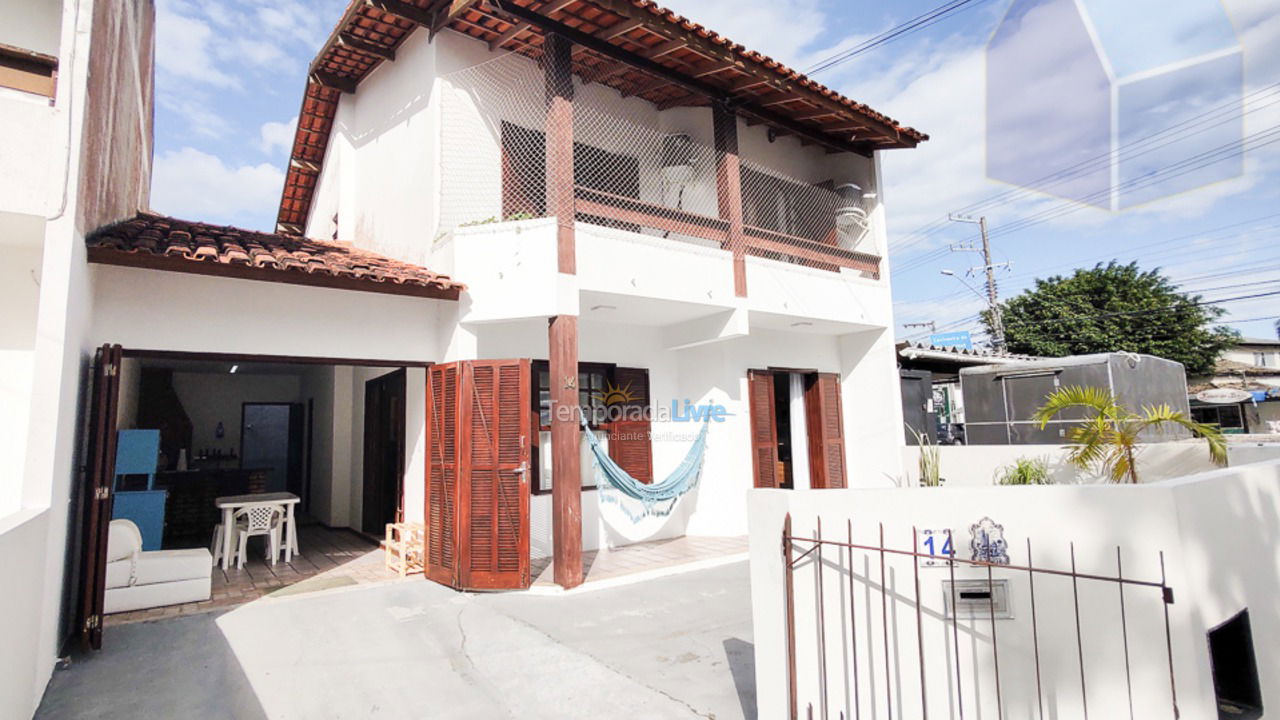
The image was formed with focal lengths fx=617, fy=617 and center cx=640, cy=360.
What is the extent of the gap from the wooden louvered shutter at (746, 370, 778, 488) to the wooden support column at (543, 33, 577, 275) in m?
3.16

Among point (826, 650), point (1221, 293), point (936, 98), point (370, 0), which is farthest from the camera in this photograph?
point (1221, 293)

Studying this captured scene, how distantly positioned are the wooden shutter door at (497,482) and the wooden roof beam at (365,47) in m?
3.80

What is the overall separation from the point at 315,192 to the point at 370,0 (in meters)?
5.49

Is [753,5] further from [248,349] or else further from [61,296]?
[61,296]

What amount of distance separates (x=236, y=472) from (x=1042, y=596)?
29.3 ft

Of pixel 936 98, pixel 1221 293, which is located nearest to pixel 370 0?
pixel 936 98

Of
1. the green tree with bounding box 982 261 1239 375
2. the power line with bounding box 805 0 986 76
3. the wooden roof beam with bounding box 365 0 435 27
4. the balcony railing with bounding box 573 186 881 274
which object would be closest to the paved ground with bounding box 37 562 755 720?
the balcony railing with bounding box 573 186 881 274

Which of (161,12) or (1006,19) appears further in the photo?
(161,12)

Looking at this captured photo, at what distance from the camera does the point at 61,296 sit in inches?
124

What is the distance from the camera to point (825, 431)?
316 inches

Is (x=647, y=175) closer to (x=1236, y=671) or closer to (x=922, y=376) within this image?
(x=922, y=376)

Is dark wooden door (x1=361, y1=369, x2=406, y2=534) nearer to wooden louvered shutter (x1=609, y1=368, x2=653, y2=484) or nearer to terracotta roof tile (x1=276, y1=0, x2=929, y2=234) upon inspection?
wooden louvered shutter (x1=609, y1=368, x2=653, y2=484)

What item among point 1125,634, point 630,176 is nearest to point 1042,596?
point 1125,634

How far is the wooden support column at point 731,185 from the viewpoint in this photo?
20.8ft
